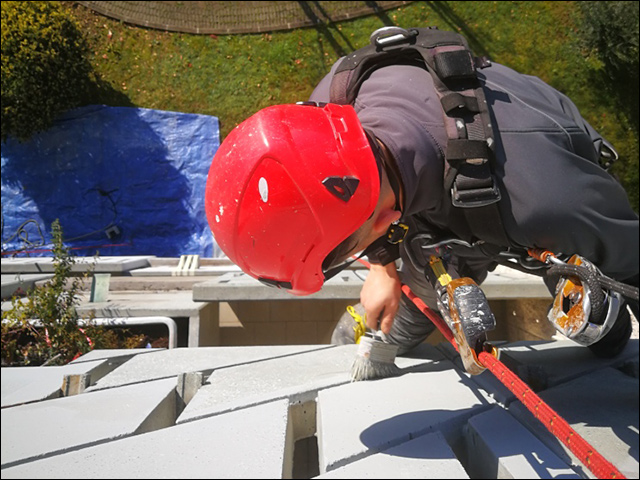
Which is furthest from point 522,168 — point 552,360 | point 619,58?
point 619,58

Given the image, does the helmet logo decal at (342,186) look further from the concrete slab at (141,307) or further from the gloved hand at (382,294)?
the concrete slab at (141,307)

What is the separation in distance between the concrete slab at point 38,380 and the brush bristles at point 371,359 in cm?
109

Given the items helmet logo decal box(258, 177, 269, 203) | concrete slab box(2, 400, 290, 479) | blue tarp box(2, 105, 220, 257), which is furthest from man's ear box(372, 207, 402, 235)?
blue tarp box(2, 105, 220, 257)

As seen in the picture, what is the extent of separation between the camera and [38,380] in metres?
2.07

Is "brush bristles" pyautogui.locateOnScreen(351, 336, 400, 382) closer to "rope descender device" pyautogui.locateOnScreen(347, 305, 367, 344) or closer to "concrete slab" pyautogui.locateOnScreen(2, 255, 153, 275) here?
"rope descender device" pyautogui.locateOnScreen(347, 305, 367, 344)

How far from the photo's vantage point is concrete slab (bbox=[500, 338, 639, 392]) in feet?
6.47

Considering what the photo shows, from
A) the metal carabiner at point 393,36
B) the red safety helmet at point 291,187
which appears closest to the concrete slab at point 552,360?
the red safety helmet at point 291,187

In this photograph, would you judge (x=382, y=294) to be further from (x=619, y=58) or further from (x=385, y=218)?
(x=619, y=58)

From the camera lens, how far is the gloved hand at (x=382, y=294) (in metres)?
1.83

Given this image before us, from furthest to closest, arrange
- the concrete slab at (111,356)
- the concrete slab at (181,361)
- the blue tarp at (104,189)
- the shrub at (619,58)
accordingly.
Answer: the blue tarp at (104,189)
the shrub at (619,58)
the concrete slab at (111,356)
the concrete slab at (181,361)

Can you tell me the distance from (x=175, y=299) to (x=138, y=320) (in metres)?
0.56

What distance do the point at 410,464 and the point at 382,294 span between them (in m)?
0.63

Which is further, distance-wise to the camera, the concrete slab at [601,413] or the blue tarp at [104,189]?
the blue tarp at [104,189]

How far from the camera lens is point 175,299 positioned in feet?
12.6
